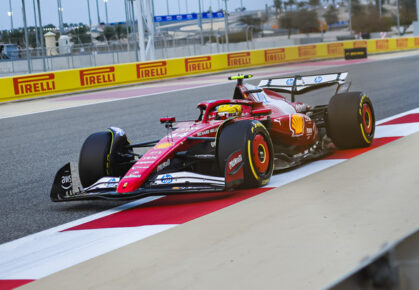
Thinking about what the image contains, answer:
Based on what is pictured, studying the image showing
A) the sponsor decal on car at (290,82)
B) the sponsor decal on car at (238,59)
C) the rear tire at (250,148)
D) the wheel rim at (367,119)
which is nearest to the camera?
the rear tire at (250,148)

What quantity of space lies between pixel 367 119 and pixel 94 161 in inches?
126

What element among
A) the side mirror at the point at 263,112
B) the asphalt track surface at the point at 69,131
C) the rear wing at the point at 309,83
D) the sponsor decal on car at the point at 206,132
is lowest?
the asphalt track surface at the point at 69,131

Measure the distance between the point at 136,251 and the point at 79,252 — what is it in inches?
17.4

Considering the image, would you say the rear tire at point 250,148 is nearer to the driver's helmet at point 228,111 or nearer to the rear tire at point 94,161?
the driver's helmet at point 228,111

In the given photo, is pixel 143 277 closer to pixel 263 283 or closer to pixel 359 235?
pixel 263 283

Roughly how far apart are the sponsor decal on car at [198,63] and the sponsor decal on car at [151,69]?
1.24 meters

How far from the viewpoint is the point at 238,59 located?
2881cm

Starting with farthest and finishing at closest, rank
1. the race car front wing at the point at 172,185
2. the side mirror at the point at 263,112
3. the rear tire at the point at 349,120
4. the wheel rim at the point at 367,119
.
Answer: the wheel rim at the point at 367,119
the rear tire at the point at 349,120
the side mirror at the point at 263,112
the race car front wing at the point at 172,185

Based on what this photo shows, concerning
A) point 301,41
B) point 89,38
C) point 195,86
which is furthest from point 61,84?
point 301,41

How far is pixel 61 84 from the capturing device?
21031 mm

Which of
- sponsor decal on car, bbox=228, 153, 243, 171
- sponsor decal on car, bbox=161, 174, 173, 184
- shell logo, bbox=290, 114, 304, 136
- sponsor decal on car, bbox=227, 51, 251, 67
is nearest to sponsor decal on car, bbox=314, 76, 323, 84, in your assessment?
shell logo, bbox=290, 114, 304, 136

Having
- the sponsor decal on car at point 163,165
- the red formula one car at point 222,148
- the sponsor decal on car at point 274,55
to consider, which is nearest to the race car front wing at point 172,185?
the red formula one car at point 222,148

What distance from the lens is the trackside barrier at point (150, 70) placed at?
19.9 meters

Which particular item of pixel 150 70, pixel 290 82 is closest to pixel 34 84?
pixel 150 70
